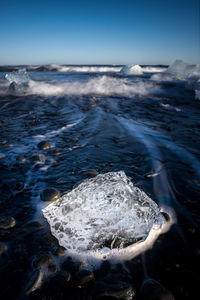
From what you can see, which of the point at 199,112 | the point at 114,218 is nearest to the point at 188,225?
the point at 114,218

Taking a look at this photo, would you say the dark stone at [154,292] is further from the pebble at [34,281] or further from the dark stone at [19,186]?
the dark stone at [19,186]

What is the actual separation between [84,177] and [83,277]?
1.27 m

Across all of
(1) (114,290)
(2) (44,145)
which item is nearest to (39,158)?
(2) (44,145)

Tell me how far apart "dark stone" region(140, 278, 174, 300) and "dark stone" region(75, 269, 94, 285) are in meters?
0.34

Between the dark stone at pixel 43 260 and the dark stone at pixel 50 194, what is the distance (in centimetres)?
70

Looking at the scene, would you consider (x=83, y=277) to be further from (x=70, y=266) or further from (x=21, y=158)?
(x=21, y=158)

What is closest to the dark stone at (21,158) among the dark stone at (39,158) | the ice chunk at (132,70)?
the dark stone at (39,158)

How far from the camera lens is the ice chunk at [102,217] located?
Answer: 1468 millimetres

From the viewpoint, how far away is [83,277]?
1198mm

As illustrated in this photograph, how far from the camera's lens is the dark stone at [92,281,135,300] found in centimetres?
108

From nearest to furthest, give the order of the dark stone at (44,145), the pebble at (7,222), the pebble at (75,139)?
the pebble at (7,222) → the dark stone at (44,145) → the pebble at (75,139)

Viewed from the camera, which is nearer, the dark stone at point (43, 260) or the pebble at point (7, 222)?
the dark stone at point (43, 260)

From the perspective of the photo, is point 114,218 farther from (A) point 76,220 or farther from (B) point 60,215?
(B) point 60,215

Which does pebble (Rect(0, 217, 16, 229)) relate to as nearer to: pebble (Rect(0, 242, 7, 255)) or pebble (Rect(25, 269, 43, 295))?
pebble (Rect(0, 242, 7, 255))
